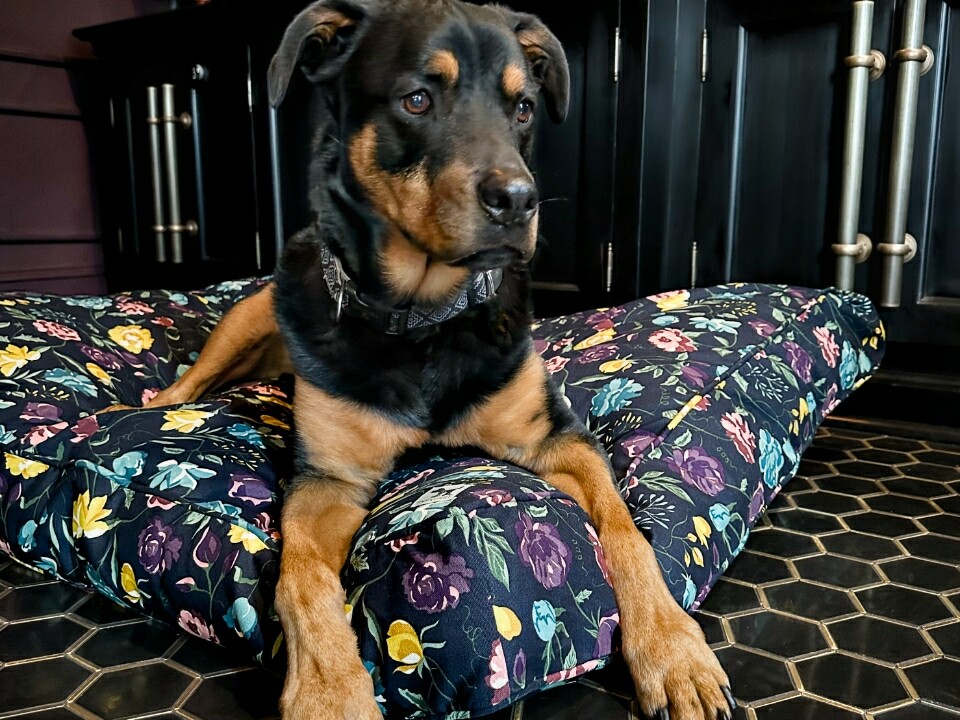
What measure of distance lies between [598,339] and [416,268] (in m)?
0.71

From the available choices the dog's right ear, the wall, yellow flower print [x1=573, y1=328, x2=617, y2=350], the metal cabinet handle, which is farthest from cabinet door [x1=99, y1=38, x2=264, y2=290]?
the dog's right ear

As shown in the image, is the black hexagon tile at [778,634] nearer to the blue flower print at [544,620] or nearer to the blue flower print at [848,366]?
the blue flower print at [544,620]

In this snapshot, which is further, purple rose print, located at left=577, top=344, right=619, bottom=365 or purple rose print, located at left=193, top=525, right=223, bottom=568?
purple rose print, located at left=577, top=344, right=619, bottom=365

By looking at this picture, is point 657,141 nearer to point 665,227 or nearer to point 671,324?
point 665,227

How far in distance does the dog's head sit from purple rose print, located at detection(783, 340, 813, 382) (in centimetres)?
80

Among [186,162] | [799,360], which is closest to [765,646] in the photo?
[799,360]

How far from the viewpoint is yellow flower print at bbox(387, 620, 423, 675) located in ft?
3.33

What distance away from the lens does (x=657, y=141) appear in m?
2.44

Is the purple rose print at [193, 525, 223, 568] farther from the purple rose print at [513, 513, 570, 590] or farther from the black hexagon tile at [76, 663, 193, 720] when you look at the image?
the purple rose print at [513, 513, 570, 590]

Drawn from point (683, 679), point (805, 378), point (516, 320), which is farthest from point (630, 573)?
point (805, 378)

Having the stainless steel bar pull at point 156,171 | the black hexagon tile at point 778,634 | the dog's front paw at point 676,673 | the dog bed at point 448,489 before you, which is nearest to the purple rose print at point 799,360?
the dog bed at point 448,489

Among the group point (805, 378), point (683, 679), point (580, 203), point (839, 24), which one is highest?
point (839, 24)

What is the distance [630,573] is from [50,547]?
37.4 inches

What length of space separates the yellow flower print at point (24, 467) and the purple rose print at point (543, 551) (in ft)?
2.84
